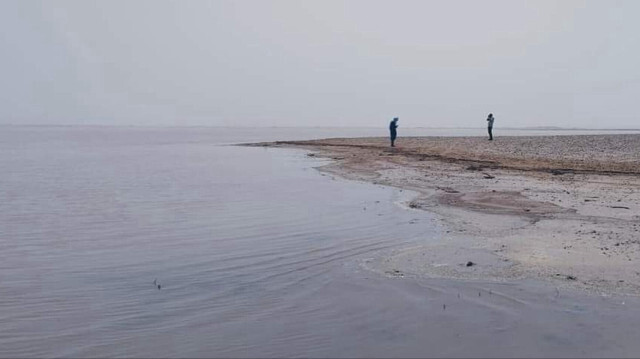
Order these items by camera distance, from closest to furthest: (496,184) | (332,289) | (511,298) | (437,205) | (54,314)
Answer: (54,314), (511,298), (332,289), (437,205), (496,184)

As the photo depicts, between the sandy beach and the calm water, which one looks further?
the sandy beach

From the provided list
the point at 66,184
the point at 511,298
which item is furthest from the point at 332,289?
the point at 66,184

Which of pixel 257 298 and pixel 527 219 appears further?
pixel 527 219

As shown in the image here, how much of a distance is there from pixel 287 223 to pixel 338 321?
7.06 m

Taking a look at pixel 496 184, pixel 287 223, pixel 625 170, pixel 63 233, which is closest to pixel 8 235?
pixel 63 233

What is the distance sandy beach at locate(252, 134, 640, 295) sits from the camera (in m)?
9.09

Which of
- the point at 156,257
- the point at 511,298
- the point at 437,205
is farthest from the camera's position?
the point at 437,205

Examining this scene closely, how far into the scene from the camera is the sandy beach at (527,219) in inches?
358

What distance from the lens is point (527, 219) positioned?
44.9 feet

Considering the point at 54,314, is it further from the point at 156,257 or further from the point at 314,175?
the point at 314,175

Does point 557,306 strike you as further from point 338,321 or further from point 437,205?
point 437,205

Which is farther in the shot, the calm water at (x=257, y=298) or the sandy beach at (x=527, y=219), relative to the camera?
the sandy beach at (x=527, y=219)

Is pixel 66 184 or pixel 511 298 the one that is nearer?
pixel 511 298

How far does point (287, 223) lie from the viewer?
45.6 ft
